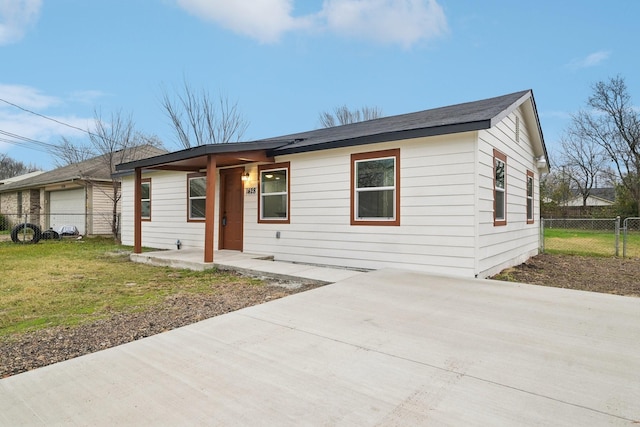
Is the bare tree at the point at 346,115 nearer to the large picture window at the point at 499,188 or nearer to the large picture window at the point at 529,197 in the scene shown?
the large picture window at the point at 529,197

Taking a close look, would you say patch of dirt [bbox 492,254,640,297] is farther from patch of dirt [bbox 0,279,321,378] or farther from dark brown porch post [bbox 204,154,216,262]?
dark brown porch post [bbox 204,154,216,262]

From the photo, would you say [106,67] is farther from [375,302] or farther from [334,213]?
[375,302]

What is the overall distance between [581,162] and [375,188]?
3176 centimetres

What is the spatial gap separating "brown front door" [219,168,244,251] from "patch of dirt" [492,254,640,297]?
565 centimetres

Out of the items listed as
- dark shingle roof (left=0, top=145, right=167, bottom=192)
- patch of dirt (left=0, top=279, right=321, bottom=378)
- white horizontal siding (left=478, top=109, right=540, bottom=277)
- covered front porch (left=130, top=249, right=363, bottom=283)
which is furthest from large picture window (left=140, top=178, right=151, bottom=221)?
white horizontal siding (left=478, top=109, right=540, bottom=277)

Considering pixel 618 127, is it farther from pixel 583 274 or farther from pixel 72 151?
pixel 72 151

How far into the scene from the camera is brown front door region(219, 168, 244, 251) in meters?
8.35

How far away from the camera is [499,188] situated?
6328 millimetres

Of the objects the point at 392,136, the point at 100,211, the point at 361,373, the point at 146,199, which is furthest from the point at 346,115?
the point at 361,373

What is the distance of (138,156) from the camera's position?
16.9 m

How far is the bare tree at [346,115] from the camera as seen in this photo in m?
26.5

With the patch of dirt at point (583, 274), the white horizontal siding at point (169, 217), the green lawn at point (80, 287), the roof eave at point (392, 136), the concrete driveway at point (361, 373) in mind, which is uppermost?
the roof eave at point (392, 136)

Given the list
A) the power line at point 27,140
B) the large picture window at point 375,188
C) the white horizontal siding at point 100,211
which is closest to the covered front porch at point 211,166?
the large picture window at point 375,188

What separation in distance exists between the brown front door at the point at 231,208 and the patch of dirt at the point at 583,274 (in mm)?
5649
